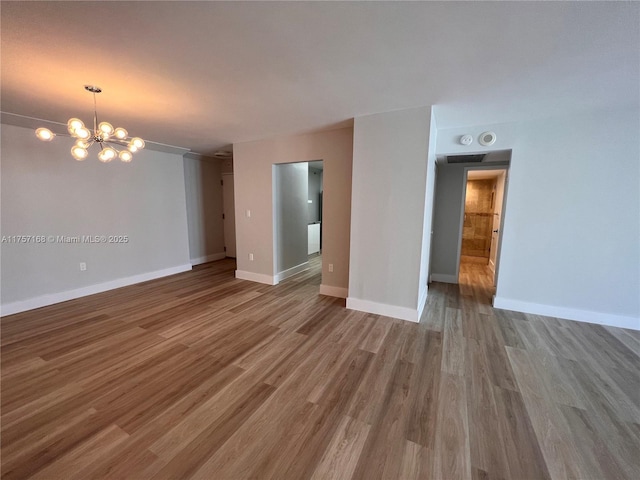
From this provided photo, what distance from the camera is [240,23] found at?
1506mm

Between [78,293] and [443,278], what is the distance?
20.1 feet

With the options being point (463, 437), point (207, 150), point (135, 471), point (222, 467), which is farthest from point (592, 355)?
point (207, 150)

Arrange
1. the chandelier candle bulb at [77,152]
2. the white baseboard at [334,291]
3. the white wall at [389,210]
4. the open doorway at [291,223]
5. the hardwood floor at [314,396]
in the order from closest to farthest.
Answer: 1. the hardwood floor at [314,396]
2. the chandelier candle bulb at [77,152]
3. the white wall at [389,210]
4. the white baseboard at [334,291]
5. the open doorway at [291,223]

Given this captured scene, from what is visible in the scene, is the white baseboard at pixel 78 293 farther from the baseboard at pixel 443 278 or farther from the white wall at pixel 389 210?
the baseboard at pixel 443 278

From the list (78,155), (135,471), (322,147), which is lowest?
(135,471)

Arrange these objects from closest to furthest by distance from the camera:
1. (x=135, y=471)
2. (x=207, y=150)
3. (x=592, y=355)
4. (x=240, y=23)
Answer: (x=135, y=471) → (x=240, y=23) → (x=592, y=355) → (x=207, y=150)

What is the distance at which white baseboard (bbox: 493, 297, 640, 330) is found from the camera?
2.97 meters

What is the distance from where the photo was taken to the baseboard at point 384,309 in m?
3.06

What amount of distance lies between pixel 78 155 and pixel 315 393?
298 centimetres

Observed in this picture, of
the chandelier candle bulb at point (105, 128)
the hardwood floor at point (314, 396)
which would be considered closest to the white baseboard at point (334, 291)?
the hardwood floor at point (314, 396)

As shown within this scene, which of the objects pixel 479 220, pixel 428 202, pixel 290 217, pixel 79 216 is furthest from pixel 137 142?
pixel 479 220

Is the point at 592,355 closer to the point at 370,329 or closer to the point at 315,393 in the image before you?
the point at 370,329

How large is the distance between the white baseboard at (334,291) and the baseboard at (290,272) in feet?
3.21

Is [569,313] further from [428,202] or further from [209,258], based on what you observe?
[209,258]
